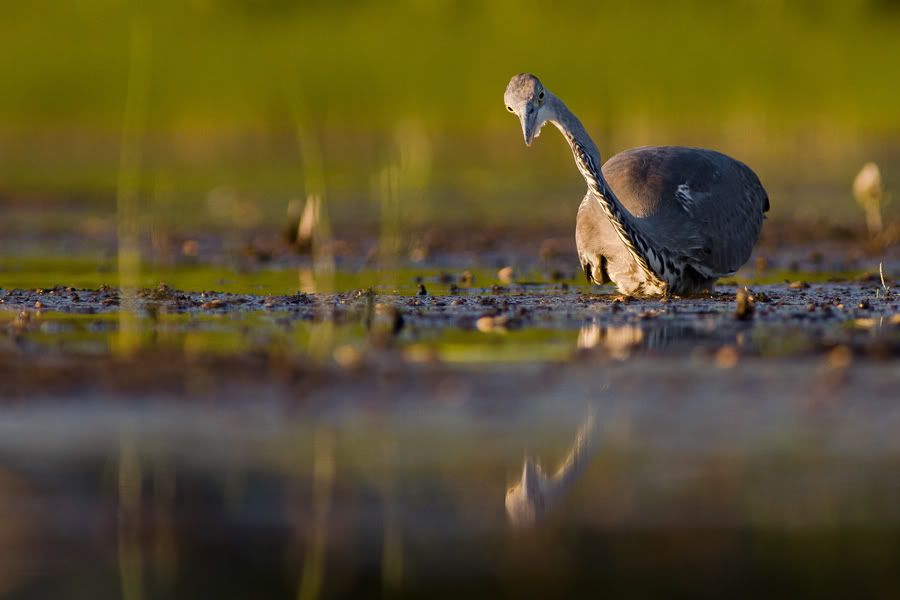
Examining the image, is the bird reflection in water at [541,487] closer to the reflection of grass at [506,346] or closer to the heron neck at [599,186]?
the reflection of grass at [506,346]

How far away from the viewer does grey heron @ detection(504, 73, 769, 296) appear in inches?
382

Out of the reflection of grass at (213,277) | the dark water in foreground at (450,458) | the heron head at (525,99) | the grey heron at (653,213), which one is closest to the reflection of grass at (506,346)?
the dark water in foreground at (450,458)

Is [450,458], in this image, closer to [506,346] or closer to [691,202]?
[506,346]

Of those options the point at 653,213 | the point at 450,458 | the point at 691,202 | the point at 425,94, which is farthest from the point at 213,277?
the point at 425,94

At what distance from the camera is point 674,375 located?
277 inches

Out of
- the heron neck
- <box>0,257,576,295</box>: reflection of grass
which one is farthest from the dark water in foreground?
<box>0,257,576,295</box>: reflection of grass

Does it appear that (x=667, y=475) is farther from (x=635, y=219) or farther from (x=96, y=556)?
(x=635, y=219)

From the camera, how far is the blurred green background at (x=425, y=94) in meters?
24.0

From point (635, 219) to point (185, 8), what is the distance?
120ft

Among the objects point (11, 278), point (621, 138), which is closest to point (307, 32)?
point (621, 138)

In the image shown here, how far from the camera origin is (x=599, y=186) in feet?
31.6

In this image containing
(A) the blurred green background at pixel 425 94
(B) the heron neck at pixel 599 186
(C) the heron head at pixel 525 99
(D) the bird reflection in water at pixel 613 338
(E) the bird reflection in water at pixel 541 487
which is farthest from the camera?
(A) the blurred green background at pixel 425 94

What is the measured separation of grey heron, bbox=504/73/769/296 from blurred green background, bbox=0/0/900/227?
334 inches

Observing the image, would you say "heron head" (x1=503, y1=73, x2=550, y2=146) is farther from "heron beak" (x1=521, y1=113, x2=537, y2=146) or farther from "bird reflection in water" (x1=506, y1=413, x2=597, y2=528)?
"bird reflection in water" (x1=506, y1=413, x2=597, y2=528)
